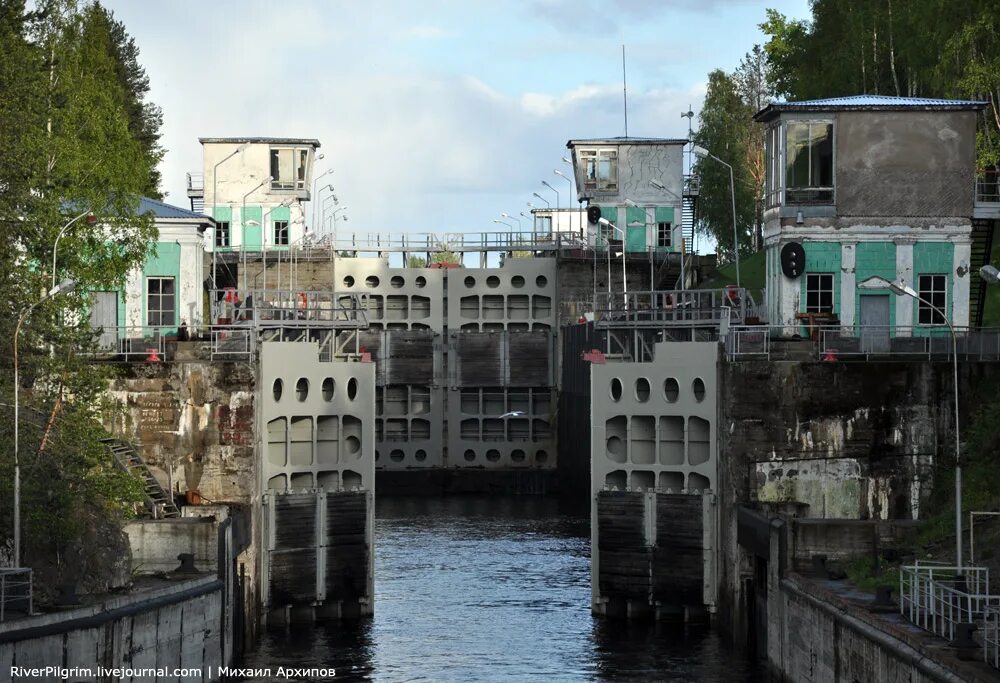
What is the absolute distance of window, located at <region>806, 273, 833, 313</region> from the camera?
185ft

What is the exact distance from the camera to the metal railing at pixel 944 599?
34000 millimetres

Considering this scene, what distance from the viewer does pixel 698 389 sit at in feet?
178

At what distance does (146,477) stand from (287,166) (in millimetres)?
52004

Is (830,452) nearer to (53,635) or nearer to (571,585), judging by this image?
(571,585)

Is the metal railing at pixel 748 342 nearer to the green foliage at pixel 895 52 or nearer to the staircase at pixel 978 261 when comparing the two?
the staircase at pixel 978 261

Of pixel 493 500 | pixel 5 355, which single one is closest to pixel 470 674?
pixel 5 355

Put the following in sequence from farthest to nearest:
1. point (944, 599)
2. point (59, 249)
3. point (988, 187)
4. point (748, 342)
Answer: point (988, 187)
point (748, 342)
point (59, 249)
point (944, 599)

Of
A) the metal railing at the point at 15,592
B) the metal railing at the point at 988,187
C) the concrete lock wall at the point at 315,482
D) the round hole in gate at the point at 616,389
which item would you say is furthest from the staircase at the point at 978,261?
the metal railing at the point at 15,592

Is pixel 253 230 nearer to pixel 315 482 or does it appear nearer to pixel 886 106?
pixel 315 482

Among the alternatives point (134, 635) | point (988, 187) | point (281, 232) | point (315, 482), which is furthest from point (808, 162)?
point (281, 232)

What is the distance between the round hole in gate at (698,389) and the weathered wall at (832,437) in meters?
2.71

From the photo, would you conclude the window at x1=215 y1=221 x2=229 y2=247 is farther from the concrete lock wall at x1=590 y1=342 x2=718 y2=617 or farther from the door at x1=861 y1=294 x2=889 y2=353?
the door at x1=861 y1=294 x2=889 y2=353

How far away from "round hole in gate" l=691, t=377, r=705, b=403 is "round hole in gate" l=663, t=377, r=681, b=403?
2.74ft

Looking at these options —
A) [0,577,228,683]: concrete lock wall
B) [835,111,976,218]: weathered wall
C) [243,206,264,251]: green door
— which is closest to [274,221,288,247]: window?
[243,206,264,251]: green door
